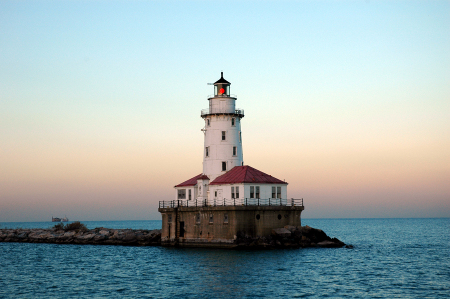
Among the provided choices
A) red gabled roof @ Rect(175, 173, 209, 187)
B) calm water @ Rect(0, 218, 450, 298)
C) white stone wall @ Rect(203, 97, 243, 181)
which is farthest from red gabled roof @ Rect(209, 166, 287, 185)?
calm water @ Rect(0, 218, 450, 298)

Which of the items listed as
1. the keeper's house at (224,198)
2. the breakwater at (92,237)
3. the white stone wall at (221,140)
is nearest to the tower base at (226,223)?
the keeper's house at (224,198)

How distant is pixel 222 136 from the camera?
56281 millimetres

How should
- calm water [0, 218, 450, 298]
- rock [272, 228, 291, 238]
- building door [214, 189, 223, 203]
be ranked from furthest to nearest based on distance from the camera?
building door [214, 189, 223, 203], rock [272, 228, 291, 238], calm water [0, 218, 450, 298]

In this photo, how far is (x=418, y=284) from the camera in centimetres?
3316

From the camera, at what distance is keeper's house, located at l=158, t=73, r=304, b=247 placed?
161ft

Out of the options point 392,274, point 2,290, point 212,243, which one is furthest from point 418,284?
point 2,290

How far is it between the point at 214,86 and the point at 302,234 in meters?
18.6

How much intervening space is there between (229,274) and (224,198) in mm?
15487

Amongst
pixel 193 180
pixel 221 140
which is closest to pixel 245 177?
pixel 221 140

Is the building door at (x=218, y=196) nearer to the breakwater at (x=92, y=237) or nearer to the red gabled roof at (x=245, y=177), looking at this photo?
the red gabled roof at (x=245, y=177)

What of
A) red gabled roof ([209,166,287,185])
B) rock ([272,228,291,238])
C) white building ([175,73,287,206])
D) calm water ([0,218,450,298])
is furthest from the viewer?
white building ([175,73,287,206])

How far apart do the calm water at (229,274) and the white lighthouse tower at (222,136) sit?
33.1 ft

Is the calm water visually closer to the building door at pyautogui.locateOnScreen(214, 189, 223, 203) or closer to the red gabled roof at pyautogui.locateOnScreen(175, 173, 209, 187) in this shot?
the building door at pyautogui.locateOnScreen(214, 189, 223, 203)

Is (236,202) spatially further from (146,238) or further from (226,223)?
(146,238)
